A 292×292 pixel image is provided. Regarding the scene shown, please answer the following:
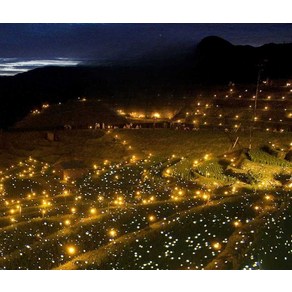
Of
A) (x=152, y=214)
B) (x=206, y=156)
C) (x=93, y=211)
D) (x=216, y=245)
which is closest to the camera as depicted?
(x=216, y=245)

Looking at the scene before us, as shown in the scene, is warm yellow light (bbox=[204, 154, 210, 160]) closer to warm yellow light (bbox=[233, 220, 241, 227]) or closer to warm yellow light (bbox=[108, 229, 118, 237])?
warm yellow light (bbox=[233, 220, 241, 227])

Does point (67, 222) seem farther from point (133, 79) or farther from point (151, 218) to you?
point (133, 79)

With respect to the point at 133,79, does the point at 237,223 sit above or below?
below

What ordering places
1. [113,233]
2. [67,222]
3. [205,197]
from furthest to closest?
[205,197], [67,222], [113,233]

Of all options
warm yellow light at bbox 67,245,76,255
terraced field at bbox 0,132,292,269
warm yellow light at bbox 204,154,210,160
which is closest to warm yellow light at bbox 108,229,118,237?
terraced field at bbox 0,132,292,269

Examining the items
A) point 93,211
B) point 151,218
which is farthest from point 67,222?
point 151,218

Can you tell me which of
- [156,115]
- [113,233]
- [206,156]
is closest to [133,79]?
[156,115]

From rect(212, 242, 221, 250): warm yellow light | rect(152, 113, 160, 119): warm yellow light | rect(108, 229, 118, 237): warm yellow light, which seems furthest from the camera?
rect(152, 113, 160, 119): warm yellow light

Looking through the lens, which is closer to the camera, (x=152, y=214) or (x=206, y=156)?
(x=152, y=214)

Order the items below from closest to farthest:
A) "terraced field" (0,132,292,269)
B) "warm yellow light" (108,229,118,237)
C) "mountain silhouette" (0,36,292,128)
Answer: "terraced field" (0,132,292,269)
"warm yellow light" (108,229,118,237)
"mountain silhouette" (0,36,292,128)

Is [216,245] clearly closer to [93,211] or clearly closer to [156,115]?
[93,211]
